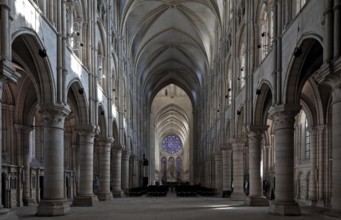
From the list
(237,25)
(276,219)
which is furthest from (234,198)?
(276,219)

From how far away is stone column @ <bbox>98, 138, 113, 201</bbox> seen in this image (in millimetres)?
35031

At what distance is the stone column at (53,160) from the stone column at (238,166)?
53.4 ft

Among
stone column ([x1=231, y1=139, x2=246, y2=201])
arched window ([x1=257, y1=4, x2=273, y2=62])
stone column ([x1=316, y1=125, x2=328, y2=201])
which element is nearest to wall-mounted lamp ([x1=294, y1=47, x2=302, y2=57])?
arched window ([x1=257, y1=4, x2=273, y2=62])

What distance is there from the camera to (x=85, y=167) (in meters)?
28.5

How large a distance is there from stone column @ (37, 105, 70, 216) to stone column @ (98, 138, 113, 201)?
537 inches

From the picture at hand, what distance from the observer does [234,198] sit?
3516 cm

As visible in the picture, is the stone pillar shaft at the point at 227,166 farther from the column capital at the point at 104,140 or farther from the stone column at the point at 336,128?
the stone column at the point at 336,128

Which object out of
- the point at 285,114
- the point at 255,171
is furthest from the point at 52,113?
the point at 255,171

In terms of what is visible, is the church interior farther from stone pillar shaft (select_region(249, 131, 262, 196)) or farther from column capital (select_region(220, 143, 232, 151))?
column capital (select_region(220, 143, 232, 151))

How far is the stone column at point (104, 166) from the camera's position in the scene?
35031 millimetres

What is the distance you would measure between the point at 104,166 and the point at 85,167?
6.99 metres

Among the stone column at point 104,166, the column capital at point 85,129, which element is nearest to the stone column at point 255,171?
the column capital at point 85,129

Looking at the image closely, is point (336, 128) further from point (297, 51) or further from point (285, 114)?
point (285, 114)

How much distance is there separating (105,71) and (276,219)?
69.0 feet
